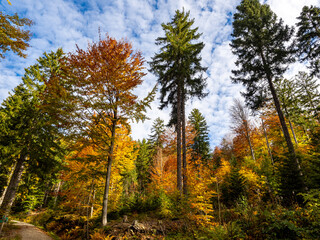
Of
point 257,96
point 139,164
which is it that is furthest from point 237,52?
point 139,164

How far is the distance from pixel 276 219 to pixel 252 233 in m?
0.86

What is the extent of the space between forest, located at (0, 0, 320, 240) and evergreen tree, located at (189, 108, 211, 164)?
6083 mm

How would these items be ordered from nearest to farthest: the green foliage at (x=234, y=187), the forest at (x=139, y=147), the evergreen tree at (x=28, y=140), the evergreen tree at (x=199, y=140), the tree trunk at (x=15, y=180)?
the forest at (x=139, y=147) → the tree trunk at (x=15, y=180) → the evergreen tree at (x=28, y=140) → the green foliage at (x=234, y=187) → the evergreen tree at (x=199, y=140)

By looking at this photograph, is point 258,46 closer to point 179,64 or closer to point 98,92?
point 179,64

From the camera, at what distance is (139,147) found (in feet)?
38.0

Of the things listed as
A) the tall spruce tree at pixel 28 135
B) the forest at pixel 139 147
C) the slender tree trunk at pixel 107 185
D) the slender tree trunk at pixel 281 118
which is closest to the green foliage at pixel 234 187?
the forest at pixel 139 147

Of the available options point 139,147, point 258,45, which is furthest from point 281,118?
point 139,147

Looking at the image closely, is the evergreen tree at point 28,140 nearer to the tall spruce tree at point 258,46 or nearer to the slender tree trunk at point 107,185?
the slender tree trunk at point 107,185

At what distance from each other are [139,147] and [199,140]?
45.9ft

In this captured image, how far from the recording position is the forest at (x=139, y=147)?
19.9 feet

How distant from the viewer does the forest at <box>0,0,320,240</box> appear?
6074mm

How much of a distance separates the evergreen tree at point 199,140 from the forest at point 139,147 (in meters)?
6.08

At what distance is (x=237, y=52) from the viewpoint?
13.0 metres

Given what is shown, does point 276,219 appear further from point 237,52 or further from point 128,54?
point 237,52
